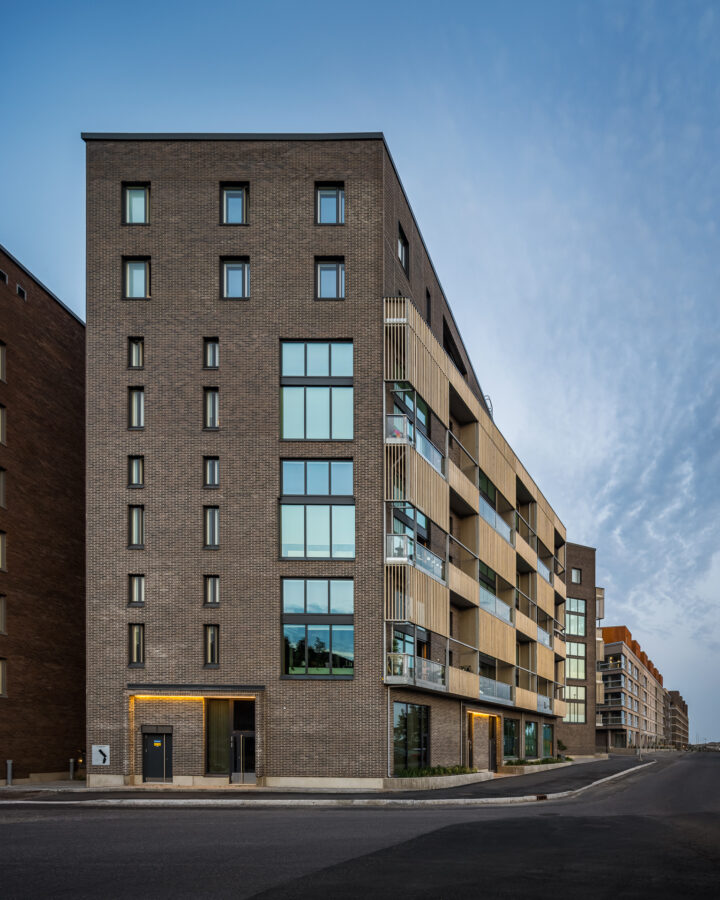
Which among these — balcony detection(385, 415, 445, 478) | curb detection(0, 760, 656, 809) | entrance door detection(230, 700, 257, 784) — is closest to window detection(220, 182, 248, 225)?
balcony detection(385, 415, 445, 478)

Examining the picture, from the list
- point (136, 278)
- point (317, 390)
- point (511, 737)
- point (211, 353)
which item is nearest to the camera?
point (317, 390)

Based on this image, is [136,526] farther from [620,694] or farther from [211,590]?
[620,694]

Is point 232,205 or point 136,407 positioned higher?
point 232,205

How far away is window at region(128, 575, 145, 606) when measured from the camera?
35.7 meters

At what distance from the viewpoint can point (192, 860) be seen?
14.2m

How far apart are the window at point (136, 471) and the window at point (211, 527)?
9.05 ft

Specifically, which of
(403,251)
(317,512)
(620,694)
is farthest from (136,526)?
(620,694)

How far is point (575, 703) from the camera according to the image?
9912cm

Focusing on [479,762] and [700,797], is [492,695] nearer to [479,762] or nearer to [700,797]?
[479,762]

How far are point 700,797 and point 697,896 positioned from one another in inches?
822

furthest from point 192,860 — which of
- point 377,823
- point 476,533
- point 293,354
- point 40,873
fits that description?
point 476,533

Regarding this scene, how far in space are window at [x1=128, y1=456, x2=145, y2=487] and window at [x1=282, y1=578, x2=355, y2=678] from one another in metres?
6.87

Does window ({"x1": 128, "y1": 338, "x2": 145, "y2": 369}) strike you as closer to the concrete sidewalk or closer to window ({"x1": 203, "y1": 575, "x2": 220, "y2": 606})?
window ({"x1": 203, "y1": 575, "x2": 220, "y2": 606})

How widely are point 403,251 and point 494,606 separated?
67.1 feet
